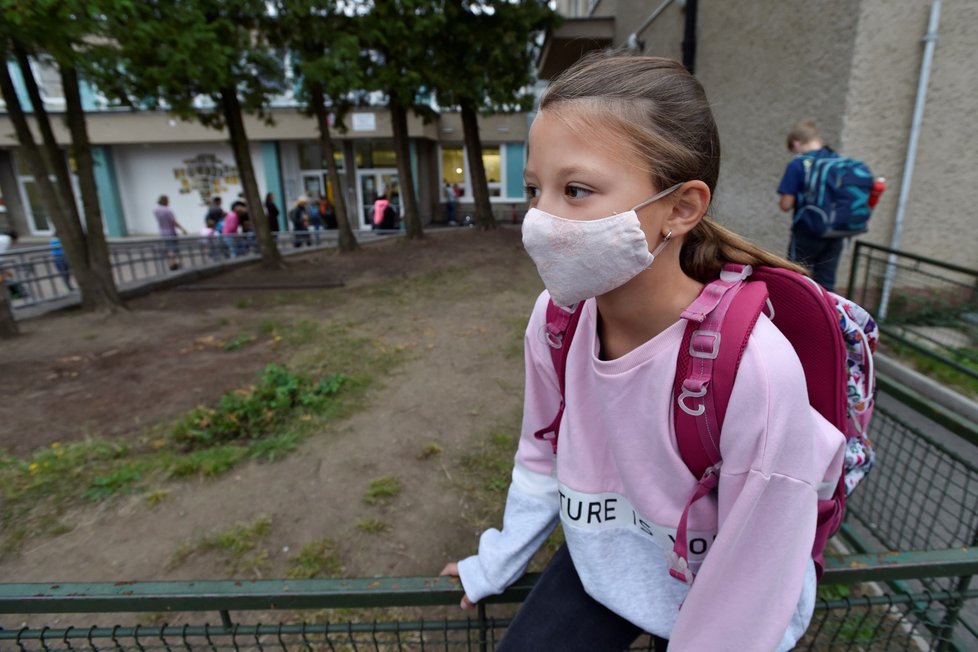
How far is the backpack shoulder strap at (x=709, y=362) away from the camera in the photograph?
1.00 metres

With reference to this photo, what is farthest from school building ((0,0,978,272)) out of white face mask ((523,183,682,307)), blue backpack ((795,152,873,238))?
blue backpack ((795,152,873,238))

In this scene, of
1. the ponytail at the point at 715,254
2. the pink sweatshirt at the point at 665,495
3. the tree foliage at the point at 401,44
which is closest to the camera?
the pink sweatshirt at the point at 665,495

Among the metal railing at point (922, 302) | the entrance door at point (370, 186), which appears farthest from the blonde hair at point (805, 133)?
the entrance door at point (370, 186)

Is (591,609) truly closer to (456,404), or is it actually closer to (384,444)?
(384,444)

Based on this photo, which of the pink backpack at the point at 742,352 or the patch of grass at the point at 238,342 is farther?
the patch of grass at the point at 238,342

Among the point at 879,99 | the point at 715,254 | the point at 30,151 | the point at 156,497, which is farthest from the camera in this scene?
the point at 30,151

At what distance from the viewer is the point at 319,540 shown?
304cm

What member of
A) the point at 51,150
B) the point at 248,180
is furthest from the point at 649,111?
the point at 248,180

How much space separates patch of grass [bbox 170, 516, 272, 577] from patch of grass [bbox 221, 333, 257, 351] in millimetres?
3423

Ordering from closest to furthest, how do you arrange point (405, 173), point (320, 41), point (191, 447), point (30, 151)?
point (191, 447), point (30, 151), point (320, 41), point (405, 173)

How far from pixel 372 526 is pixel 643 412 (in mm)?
2407

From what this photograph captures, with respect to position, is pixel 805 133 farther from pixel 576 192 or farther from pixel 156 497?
pixel 156 497

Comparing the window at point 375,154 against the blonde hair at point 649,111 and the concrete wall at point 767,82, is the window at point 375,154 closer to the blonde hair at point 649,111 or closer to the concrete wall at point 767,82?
the concrete wall at point 767,82

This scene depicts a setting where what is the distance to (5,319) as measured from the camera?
22.4ft
